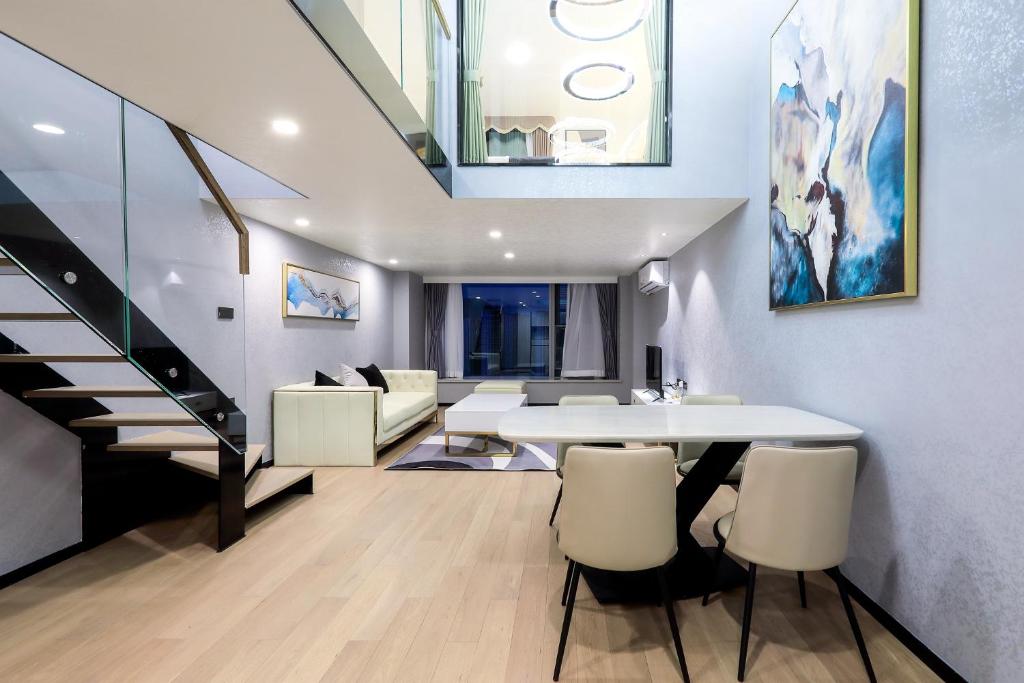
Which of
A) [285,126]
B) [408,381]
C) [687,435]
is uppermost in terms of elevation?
[285,126]

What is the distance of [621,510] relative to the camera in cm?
164

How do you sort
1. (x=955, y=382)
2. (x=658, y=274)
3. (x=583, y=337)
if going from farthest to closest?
(x=583, y=337)
(x=658, y=274)
(x=955, y=382)

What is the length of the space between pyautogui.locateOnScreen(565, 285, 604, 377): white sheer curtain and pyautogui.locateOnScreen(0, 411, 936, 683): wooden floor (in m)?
5.66

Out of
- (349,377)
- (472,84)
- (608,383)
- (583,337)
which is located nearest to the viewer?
(472,84)

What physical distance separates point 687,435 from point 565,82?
3.14 meters

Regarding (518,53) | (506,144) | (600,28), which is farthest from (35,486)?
(600,28)

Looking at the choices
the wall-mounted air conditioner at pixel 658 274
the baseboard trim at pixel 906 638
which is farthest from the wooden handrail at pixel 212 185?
the wall-mounted air conditioner at pixel 658 274

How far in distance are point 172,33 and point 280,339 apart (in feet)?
10.7

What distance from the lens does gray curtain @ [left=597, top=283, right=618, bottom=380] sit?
8.38 m

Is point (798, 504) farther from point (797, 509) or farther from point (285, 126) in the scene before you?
point (285, 126)

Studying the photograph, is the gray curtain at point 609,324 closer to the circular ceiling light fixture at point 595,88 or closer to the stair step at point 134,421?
the circular ceiling light fixture at point 595,88

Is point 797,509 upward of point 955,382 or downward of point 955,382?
downward

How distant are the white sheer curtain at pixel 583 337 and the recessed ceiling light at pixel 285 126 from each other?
6495mm

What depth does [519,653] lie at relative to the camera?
1.81 meters
